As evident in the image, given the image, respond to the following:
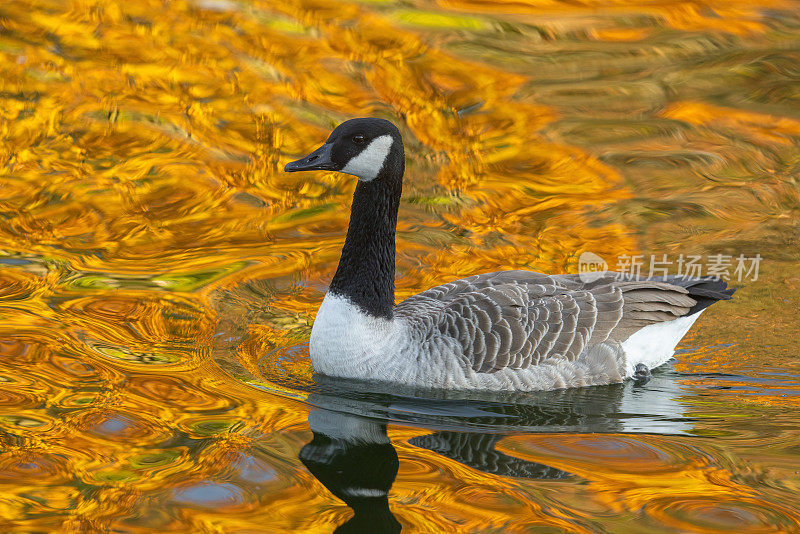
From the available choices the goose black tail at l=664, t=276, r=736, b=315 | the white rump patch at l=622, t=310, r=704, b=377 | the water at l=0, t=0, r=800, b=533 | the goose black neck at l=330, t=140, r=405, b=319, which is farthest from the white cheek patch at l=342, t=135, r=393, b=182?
the goose black tail at l=664, t=276, r=736, b=315

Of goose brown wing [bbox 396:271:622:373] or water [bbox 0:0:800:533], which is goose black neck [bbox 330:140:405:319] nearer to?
goose brown wing [bbox 396:271:622:373]

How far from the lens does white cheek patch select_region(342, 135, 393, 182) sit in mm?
8375

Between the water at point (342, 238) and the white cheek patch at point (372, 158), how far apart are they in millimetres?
1784

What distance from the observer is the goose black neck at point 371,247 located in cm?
855

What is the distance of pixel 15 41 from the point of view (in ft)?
51.8

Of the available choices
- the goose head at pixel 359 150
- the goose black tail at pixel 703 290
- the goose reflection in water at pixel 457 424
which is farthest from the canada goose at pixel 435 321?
the goose black tail at pixel 703 290

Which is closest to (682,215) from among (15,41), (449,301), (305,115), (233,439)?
(449,301)

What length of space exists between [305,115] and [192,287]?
4674 mm

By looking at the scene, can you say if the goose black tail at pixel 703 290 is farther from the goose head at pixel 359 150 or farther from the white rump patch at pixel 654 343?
the goose head at pixel 359 150

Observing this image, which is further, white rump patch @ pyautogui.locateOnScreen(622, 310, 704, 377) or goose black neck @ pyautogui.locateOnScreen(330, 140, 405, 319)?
white rump patch @ pyautogui.locateOnScreen(622, 310, 704, 377)

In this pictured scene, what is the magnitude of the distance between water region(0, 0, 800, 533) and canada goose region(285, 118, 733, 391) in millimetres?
242

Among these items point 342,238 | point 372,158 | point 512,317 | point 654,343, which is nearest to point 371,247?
point 372,158

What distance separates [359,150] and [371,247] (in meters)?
0.84

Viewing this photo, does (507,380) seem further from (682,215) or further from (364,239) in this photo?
(682,215)
